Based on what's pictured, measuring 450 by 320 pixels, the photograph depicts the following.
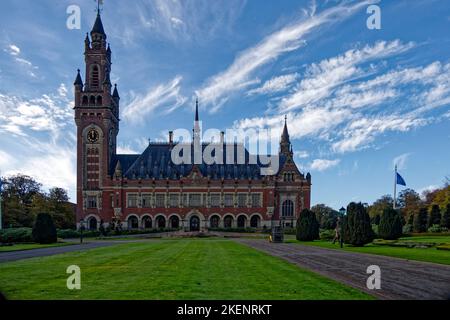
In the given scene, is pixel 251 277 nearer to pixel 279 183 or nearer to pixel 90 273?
pixel 90 273

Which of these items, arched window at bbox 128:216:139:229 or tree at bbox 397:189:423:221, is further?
tree at bbox 397:189:423:221

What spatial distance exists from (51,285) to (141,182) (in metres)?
68.5

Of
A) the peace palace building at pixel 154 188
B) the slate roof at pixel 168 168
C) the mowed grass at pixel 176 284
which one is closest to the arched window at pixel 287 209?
the peace palace building at pixel 154 188

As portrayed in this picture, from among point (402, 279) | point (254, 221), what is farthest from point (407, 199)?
point (402, 279)

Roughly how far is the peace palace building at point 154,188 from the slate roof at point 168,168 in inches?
8.2

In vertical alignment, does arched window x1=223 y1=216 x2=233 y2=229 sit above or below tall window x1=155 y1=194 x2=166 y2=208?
below

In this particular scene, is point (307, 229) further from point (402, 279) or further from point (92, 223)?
point (92, 223)

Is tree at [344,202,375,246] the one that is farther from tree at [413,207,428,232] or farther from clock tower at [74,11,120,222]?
clock tower at [74,11,120,222]

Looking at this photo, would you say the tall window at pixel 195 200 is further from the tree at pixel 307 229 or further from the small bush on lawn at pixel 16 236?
the small bush on lawn at pixel 16 236

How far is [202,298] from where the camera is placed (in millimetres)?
9305

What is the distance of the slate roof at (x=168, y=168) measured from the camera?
8031cm

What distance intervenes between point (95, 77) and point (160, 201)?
1123 inches

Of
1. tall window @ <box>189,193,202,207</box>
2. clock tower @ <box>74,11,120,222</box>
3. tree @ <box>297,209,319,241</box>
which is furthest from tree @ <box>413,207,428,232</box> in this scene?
clock tower @ <box>74,11,120,222</box>

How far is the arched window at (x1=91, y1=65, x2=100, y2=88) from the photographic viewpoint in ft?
261
